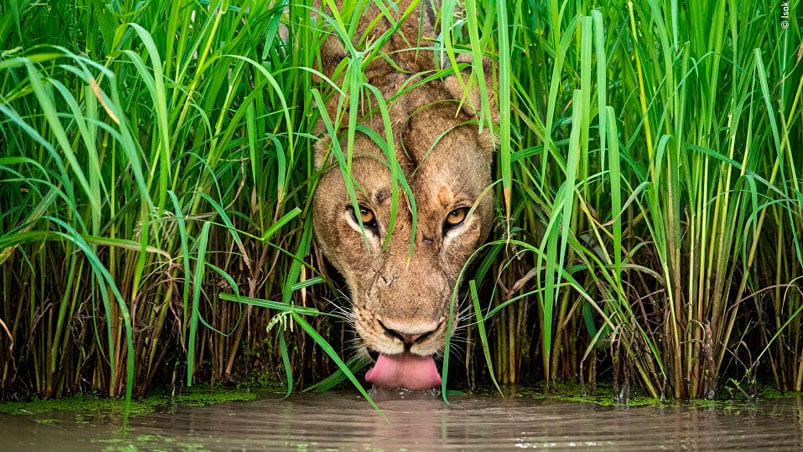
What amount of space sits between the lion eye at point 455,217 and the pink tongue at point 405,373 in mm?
590

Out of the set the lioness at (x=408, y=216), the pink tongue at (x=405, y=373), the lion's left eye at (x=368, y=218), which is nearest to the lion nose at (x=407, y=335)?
the lioness at (x=408, y=216)

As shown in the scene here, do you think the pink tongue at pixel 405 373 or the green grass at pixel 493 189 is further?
the pink tongue at pixel 405 373

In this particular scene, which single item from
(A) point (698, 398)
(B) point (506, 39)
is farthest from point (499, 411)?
(B) point (506, 39)

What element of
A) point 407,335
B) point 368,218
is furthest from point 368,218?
point 407,335

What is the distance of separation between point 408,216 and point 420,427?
3.45ft

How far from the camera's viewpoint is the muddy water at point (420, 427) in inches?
124

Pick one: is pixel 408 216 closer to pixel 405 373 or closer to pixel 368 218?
pixel 368 218

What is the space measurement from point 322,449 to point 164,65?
1.46 m

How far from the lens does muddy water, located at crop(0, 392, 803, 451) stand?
315 cm

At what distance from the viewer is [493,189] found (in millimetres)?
4656

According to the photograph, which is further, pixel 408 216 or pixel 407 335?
pixel 408 216

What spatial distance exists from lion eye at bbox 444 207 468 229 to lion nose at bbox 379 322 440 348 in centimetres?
55

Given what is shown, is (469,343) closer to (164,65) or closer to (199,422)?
(199,422)

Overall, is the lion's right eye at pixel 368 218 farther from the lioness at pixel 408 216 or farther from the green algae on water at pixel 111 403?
the green algae on water at pixel 111 403
